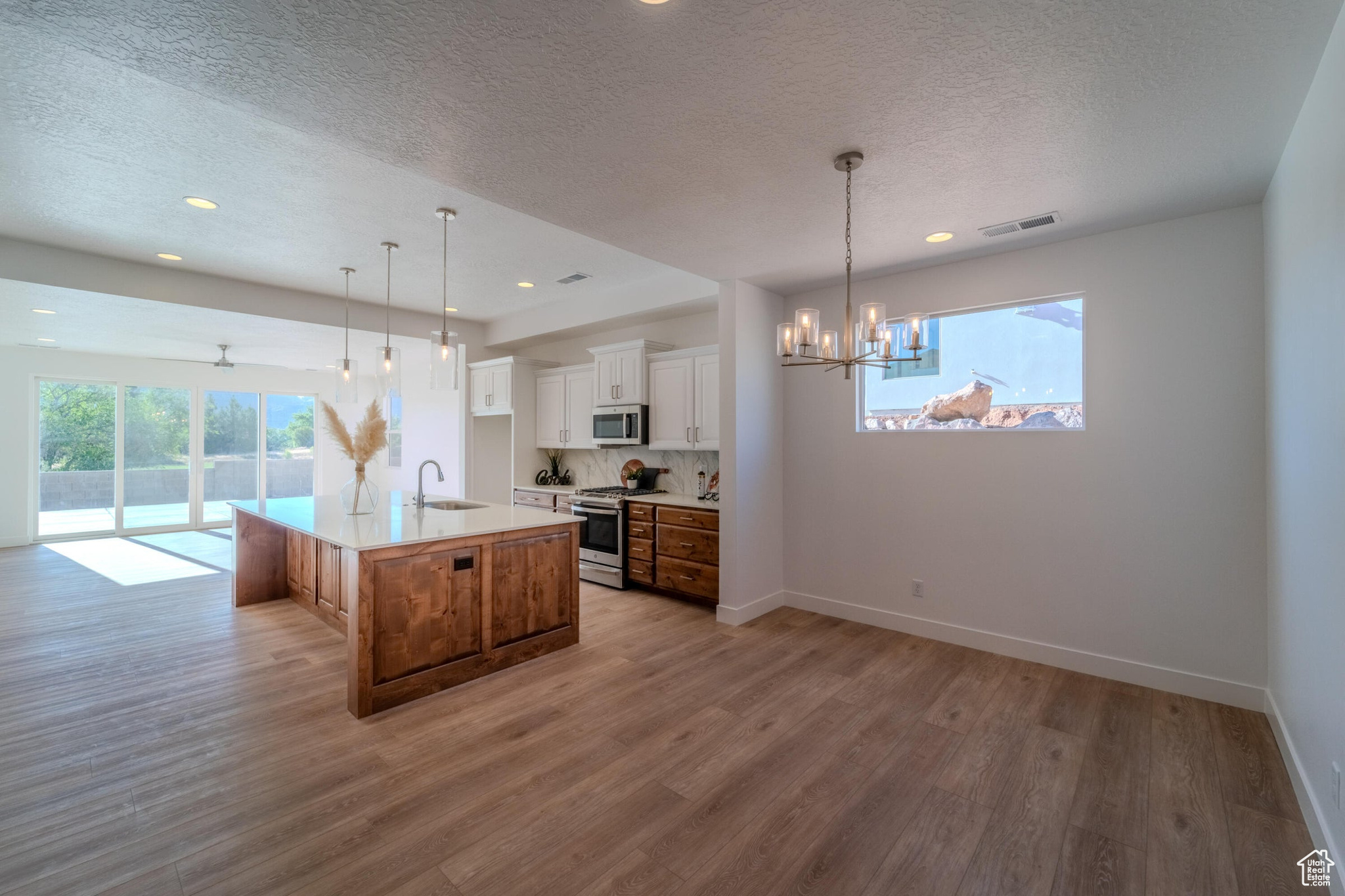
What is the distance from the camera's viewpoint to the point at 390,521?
361 centimetres

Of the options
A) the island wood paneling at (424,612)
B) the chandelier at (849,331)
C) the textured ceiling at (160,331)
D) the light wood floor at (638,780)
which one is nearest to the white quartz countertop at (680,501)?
the light wood floor at (638,780)

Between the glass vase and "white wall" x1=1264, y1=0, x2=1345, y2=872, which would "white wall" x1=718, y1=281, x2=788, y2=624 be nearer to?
the glass vase

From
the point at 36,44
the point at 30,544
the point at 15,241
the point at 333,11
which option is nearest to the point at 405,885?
the point at 333,11

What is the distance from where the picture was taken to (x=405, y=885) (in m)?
1.76

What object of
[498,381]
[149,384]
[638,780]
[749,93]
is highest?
[749,93]

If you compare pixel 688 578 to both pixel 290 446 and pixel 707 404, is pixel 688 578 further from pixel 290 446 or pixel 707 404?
pixel 290 446

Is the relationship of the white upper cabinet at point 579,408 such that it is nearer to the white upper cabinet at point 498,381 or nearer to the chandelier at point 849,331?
the white upper cabinet at point 498,381

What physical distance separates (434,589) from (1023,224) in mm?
3911

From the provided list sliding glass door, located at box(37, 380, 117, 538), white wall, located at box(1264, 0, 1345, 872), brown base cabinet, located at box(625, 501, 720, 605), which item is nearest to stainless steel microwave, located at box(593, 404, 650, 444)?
brown base cabinet, located at box(625, 501, 720, 605)

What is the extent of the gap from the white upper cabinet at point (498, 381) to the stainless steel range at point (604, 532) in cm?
159

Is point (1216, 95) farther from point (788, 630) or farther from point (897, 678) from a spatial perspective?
point (788, 630)

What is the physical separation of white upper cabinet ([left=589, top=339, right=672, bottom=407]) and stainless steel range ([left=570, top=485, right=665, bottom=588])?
36.3 inches

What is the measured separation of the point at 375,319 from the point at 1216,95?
6.55m

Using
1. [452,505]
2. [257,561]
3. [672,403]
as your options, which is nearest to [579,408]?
[672,403]
